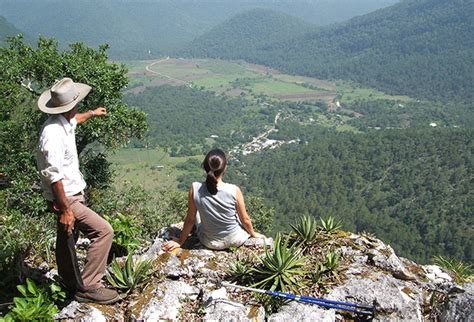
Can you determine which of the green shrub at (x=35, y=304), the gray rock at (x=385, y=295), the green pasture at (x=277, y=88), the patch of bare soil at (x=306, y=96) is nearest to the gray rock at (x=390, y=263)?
the gray rock at (x=385, y=295)

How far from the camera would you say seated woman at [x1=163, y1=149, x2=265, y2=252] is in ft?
17.4

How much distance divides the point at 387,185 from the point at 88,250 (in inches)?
2946

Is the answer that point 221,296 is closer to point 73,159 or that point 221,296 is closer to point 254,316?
point 254,316

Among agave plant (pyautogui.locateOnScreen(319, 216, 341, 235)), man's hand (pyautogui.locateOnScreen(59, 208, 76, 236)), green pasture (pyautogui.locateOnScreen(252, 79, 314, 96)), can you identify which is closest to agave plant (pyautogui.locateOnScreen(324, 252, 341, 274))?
agave plant (pyautogui.locateOnScreen(319, 216, 341, 235))

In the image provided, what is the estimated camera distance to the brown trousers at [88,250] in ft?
15.4

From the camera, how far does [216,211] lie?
5531 mm

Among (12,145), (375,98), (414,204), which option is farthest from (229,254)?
(375,98)

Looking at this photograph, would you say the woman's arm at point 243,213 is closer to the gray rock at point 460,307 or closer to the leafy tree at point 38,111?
the gray rock at point 460,307

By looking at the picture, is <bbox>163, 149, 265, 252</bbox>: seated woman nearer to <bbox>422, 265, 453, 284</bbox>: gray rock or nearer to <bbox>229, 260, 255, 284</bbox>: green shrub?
<bbox>229, 260, 255, 284</bbox>: green shrub

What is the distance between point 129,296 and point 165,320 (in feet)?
2.03

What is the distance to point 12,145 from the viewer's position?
12.5 m

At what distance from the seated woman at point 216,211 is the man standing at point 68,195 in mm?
1202

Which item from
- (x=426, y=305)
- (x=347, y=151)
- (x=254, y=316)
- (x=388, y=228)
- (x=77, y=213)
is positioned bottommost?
(x=388, y=228)

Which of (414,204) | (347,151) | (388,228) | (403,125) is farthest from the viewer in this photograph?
(403,125)
